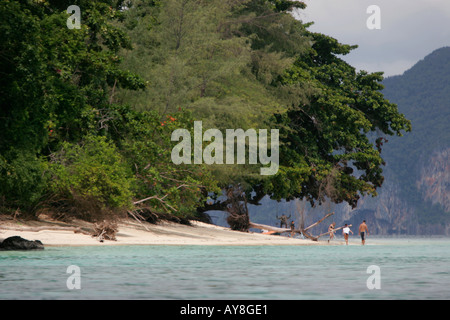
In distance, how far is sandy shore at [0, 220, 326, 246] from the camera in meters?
25.7

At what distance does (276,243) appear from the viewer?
117 ft

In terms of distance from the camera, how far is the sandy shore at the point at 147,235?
2569cm

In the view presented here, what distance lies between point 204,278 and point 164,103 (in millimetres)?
20511

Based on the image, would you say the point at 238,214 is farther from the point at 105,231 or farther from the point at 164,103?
the point at 105,231

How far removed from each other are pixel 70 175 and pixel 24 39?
8.58 meters

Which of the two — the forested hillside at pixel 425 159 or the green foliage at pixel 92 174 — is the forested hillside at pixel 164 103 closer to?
the green foliage at pixel 92 174

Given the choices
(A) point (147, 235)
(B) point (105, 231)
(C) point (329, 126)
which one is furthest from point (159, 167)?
(C) point (329, 126)

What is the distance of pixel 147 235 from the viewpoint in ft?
102

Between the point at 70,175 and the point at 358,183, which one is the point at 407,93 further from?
the point at 70,175

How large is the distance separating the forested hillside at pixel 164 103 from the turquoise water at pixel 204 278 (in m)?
4.91

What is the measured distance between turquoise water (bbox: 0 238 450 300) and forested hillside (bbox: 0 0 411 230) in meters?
4.91

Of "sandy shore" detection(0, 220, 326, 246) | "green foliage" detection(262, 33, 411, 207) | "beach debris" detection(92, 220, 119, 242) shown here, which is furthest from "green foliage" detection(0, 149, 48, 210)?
"green foliage" detection(262, 33, 411, 207)

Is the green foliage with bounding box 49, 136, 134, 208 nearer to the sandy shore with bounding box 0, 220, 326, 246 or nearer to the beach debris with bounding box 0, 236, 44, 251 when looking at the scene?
the sandy shore with bounding box 0, 220, 326, 246

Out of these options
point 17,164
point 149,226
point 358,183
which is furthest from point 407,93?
point 17,164
